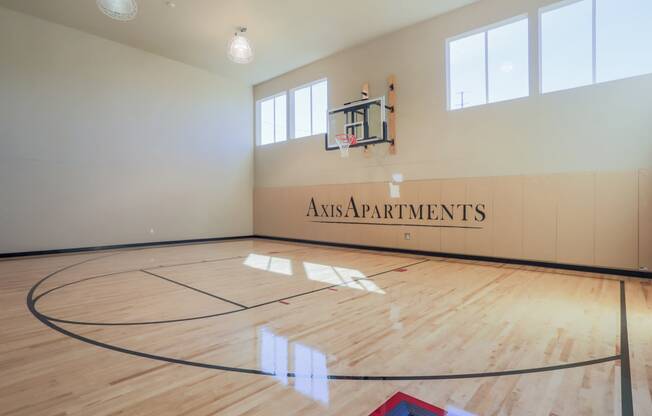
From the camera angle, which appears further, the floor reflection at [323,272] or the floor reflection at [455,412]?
the floor reflection at [323,272]

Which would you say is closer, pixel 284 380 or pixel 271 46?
pixel 284 380

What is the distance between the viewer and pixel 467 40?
6137 mm

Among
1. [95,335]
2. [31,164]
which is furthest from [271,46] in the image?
[95,335]

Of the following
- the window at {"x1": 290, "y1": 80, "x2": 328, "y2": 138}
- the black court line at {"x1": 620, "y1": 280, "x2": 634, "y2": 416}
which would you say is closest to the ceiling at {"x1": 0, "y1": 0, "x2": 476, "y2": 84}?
the window at {"x1": 290, "y1": 80, "x2": 328, "y2": 138}

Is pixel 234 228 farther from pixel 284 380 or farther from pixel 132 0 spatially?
pixel 284 380

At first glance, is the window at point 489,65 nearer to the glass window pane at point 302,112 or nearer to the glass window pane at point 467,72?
the glass window pane at point 467,72

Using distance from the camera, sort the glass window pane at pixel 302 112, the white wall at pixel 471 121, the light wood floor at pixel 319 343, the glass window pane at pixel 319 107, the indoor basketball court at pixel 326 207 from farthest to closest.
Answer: the glass window pane at pixel 302 112, the glass window pane at pixel 319 107, the white wall at pixel 471 121, the indoor basketball court at pixel 326 207, the light wood floor at pixel 319 343

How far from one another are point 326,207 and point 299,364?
247 inches

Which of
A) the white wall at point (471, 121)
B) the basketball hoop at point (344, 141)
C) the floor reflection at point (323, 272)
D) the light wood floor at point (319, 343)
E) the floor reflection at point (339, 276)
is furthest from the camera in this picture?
the basketball hoop at point (344, 141)

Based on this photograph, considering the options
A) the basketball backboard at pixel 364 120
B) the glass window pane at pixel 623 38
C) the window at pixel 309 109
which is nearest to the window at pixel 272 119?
the window at pixel 309 109

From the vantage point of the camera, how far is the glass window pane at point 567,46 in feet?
16.4

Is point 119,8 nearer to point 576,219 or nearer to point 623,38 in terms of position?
point 623,38

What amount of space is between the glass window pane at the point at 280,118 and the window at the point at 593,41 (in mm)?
6092

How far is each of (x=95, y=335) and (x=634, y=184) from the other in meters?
6.32
